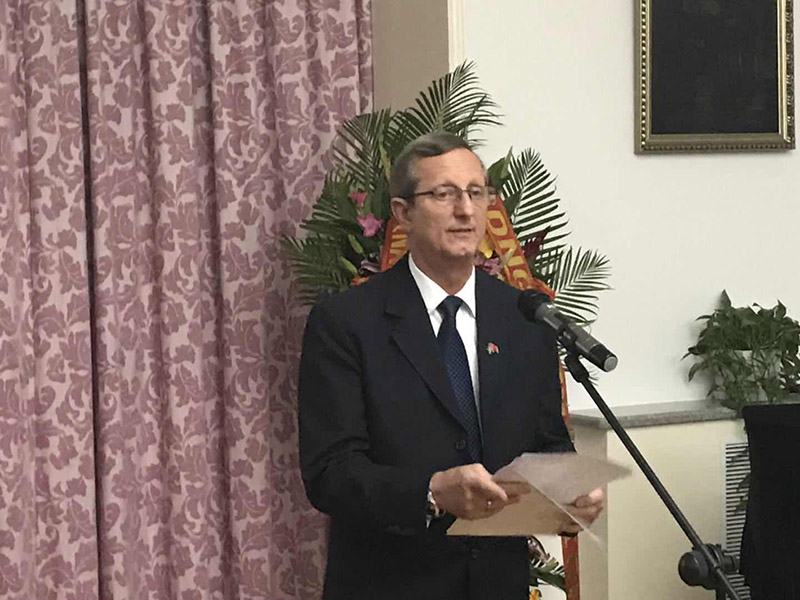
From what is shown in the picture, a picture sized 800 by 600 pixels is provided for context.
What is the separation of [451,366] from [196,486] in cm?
133

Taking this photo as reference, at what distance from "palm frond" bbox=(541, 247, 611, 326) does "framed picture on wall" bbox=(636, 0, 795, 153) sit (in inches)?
19.2

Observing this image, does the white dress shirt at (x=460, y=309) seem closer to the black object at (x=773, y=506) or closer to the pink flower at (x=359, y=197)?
the black object at (x=773, y=506)

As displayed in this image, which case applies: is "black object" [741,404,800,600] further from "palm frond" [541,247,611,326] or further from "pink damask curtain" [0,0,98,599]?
"pink damask curtain" [0,0,98,599]

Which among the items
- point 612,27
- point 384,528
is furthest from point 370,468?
point 612,27

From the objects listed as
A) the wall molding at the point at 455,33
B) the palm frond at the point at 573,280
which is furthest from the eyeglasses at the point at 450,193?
the wall molding at the point at 455,33

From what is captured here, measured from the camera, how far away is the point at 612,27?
351 cm

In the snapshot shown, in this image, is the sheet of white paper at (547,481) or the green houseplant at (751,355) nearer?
the sheet of white paper at (547,481)

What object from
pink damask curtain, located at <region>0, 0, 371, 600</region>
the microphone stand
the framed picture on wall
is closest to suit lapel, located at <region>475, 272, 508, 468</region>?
the microphone stand

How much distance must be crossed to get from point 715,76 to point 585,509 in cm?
210

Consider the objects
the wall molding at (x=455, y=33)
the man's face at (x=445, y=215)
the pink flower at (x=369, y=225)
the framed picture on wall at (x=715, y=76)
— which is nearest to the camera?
the man's face at (x=445, y=215)

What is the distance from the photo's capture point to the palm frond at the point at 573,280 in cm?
313

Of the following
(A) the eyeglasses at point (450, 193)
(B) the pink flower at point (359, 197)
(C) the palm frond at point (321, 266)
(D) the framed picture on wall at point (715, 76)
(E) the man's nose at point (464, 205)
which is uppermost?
(D) the framed picture on wall at point (715, 76)

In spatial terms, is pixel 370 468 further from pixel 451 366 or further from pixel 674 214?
pixel 674 214

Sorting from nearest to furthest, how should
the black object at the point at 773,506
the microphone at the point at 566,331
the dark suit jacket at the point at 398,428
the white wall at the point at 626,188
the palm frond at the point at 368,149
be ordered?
1. the microphone at the point at 566,331
2. the dark suit jacket at the point at 398,428
3. the black object at the point at 773,506
4. the palm frond at the point at 368,149
5. the white wall at the point at 626,188
